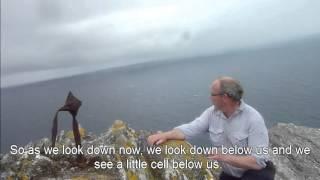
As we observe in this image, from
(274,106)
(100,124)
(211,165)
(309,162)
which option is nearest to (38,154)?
(211,165)

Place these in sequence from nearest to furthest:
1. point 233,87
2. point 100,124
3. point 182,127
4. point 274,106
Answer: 1. point 233,87
2. point 182,127
3. point 274,106
4. point 100,124

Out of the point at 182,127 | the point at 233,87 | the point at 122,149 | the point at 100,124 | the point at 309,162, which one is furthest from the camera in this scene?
the point at 100,124

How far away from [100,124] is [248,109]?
176m

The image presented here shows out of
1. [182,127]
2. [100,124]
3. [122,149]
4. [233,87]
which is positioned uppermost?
[233,87]

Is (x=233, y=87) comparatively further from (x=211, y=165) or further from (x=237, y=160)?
(x=211, y=165)

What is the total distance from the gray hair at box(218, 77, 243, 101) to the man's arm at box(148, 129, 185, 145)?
171 centimetres

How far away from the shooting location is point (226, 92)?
6.90m

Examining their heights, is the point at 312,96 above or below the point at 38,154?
below

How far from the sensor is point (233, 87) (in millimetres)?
6887

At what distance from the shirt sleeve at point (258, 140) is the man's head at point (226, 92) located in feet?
1.74

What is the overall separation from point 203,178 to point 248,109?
2239 millimetres

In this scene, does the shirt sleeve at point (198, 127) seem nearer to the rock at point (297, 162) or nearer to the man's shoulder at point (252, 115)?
the man's shoulder at point (252, 115)

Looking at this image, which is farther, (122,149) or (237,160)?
(122,149)

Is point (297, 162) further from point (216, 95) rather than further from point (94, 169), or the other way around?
point (216, 95)
